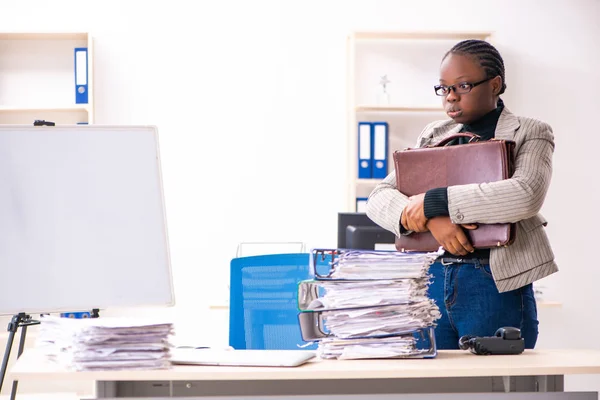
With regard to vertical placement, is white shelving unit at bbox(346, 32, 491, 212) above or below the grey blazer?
above

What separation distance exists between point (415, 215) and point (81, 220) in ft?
2.62

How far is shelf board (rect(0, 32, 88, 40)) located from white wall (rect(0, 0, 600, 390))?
129 millimetres

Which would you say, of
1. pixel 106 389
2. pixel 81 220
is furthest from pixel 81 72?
pixel 106 389

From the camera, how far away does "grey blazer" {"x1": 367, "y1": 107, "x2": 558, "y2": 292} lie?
1820mm

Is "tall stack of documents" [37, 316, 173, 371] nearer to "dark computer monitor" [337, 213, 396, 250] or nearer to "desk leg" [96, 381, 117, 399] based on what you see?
"desk leg" [96, 381, 117, 399]

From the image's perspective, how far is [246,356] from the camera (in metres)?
1.54

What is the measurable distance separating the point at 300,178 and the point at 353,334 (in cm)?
293

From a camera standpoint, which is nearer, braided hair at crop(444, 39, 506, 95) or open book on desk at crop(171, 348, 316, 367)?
open book on desk at crop(171, 348, 316, 367)

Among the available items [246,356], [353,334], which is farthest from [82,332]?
[353,334]

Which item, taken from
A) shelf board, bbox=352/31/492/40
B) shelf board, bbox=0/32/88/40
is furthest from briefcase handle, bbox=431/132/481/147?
shelf board, bbox=0/32/88/40

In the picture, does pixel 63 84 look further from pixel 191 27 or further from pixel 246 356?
pixel 246 356

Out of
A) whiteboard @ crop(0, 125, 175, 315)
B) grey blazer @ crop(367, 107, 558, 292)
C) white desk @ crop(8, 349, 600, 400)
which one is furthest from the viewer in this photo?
grey blazer @ crop(367, 107, 558, 292)

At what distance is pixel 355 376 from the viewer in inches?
55.1

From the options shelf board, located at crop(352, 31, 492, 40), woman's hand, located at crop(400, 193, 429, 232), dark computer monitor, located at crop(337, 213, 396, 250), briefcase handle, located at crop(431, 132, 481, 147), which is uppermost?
shelf board, located at crop(352, 31, 492, 40)
